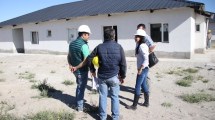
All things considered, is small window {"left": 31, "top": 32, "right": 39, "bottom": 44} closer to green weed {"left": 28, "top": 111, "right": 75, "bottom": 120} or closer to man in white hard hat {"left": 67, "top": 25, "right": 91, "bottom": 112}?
man in white hard hat {"left": 67, "top": 25, "right": 91, "bottom": 112}

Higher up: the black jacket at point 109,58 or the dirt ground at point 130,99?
the black jacket at point 109,58

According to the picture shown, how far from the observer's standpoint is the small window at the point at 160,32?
50.0 ft

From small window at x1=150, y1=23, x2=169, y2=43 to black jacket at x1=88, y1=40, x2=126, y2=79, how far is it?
1079 centimetres

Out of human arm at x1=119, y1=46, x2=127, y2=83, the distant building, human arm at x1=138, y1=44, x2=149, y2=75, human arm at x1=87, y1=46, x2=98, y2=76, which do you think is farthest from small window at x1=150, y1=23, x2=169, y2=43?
human arm at x1=87, y1=46, x2=98, y2=76

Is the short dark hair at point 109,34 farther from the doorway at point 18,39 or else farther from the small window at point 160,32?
the doorway at point 18,39

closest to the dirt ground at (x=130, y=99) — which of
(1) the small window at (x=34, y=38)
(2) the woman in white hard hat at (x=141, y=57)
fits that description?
(2) the woman in white hard hat at (x=141, y=57)

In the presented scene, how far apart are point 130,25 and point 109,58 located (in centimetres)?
1180

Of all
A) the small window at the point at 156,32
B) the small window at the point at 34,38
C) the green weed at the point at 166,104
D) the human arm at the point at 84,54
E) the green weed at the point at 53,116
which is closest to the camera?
the green weed at the point at 53,116

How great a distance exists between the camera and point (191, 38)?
48.0 ft

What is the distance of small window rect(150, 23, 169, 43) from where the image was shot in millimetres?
15250

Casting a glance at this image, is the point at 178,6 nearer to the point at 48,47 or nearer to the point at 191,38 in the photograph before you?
the point at 191,38

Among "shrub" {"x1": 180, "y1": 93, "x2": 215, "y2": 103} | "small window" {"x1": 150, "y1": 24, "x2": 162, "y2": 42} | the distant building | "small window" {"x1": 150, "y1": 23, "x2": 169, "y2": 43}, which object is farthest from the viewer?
"small window" {"x1": 150, "y1": 24, "x2": 162, "y2": 42}

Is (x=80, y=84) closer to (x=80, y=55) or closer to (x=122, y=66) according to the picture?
(x=80, y=55)

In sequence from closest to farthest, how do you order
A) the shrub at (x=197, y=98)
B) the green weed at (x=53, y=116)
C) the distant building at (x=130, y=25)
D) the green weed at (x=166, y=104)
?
the green weed at (x=53, y=116) < the green weed at (x=166, y=104) < the shrub at (x=197, y=98) < the distant building at (x=130, y=25)
